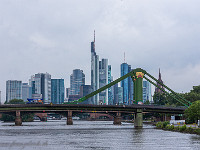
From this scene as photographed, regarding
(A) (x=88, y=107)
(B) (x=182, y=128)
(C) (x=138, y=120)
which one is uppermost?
(A) (x=88, y=107)

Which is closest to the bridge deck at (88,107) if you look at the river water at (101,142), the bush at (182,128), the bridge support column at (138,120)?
the bridge support column at (138,120)

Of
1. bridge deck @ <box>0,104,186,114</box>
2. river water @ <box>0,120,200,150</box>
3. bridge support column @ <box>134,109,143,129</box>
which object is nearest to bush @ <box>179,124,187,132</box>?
river water @ <box>0,120,200,150</box>

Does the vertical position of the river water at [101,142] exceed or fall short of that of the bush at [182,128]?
it falls short

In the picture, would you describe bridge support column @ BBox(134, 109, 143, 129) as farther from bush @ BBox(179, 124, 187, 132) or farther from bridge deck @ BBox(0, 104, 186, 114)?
bush @ BBox(179, 124, 187, 132)

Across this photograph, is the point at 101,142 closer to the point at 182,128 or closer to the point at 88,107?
the point at 182,128

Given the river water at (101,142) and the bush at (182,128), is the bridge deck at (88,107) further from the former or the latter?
the river water at (101,142)

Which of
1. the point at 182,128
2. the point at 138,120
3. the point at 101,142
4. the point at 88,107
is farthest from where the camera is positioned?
the point at 138,120

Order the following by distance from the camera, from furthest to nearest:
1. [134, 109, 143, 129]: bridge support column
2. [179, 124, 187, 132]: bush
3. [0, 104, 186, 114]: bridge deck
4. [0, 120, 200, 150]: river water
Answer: [134, 109, 143, 129]: bridge support column < [0, 104, 186, 114]: bridge deck < [179, 124, 187, 132]: bush < [0, 120, 200, 150]: river water

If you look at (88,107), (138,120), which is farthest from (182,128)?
(88,107)

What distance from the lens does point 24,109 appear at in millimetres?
179750

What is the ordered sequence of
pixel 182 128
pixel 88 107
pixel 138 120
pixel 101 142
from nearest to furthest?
1. pixel 101 142
2. pixel 182 128
3. pixel 88 107
4. pixel 138 120

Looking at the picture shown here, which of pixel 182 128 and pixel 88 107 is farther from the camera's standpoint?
pixel 88 107

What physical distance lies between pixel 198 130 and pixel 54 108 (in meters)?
87.0

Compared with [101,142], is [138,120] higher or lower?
higher
